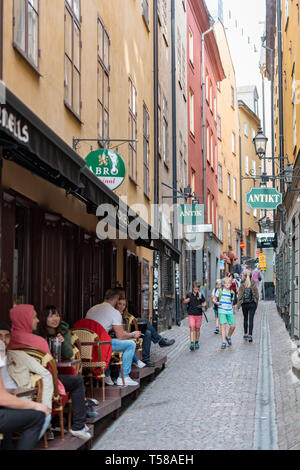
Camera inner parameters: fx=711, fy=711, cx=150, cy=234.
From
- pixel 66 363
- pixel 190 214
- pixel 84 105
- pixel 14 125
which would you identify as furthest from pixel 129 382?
pixel 190 214

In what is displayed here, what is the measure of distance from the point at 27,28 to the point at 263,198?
9.86 m

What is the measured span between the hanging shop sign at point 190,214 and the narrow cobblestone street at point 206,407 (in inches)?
299

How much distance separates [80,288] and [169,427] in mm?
3975

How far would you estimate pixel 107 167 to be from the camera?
1073 cm

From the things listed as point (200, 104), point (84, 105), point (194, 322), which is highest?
point (200, 104)

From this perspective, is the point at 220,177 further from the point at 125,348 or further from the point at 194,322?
the point at 125,348

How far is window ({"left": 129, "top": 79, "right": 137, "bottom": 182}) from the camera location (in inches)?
635

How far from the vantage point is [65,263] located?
34.6ft

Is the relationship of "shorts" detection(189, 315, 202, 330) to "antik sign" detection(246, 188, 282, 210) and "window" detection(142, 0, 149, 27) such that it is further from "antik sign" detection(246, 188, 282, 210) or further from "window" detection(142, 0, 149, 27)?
"window" detection(142, 0, 149, 27)

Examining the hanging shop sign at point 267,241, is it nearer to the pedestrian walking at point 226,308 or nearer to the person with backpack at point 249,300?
the person with backpack at point 249,300

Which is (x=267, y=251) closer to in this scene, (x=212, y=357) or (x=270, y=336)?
(x=270, y=336)

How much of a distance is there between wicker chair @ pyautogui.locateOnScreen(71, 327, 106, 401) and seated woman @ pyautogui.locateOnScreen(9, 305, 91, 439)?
1682 mm

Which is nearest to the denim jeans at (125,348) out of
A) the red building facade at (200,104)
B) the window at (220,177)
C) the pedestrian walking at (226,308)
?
the pedestrian walking at (226,308)

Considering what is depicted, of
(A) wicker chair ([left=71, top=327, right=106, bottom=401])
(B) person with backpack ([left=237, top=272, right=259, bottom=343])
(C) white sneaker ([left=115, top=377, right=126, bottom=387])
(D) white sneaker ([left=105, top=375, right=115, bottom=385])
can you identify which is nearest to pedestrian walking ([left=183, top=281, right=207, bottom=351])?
(B) person with backpack ([left=237, top=272, right=259, bottom=343])
